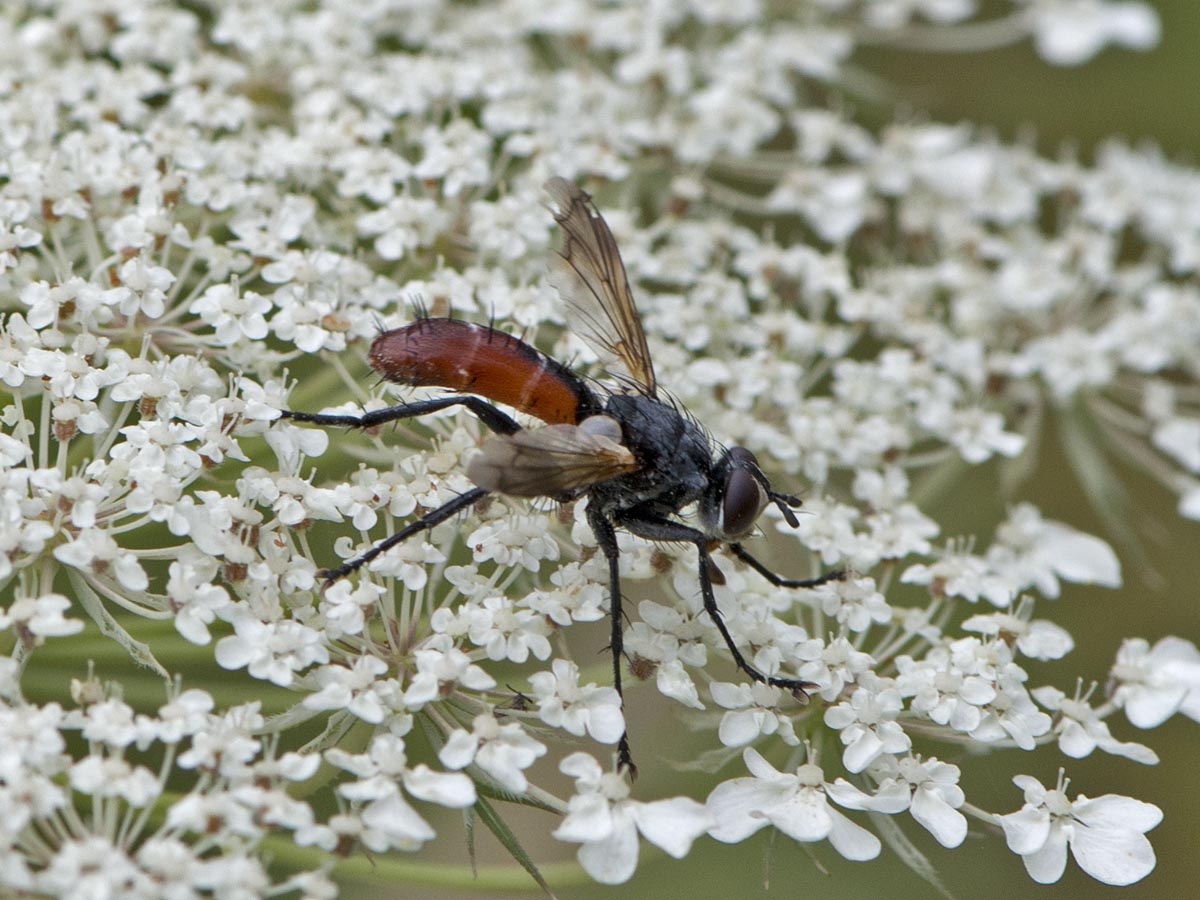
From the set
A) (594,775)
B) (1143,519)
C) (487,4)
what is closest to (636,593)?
(594,775)

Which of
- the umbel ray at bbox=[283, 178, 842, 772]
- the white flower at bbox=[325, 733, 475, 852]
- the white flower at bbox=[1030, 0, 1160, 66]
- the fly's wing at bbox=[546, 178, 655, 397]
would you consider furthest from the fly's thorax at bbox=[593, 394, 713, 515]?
the white flower at bbox=[1030, 0, 1160, 66]

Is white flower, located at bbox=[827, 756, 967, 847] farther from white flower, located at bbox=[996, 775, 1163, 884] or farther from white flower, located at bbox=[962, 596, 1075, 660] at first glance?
white flower, located at bbox=[962, 596, 1075, 660]

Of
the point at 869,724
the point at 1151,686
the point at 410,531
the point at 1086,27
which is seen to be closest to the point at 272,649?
the point at 410,531

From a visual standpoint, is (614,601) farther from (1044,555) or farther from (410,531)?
(1044,555)

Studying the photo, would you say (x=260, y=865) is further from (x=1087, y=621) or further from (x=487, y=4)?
(x=487, y=4)

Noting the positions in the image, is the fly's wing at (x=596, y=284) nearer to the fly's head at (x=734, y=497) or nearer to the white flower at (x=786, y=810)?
the fly's head at (x=734, y=497)
